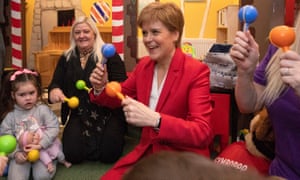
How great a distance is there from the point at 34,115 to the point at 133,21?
2047 mm

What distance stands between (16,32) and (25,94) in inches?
62.4

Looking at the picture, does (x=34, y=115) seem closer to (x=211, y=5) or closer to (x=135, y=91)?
(x=135, y=91)

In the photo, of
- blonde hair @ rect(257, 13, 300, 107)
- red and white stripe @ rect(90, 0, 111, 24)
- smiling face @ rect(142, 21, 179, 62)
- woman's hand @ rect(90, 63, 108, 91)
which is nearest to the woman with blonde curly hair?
blonde hair @ rect(257, 13, 300, 107)

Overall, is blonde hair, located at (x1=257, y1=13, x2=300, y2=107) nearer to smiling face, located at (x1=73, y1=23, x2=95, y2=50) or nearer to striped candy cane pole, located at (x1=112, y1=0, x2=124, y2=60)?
smiling face, located at (x1=73, y1=23, x2=95, y2=50)

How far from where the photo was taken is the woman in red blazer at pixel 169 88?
1.50 meters

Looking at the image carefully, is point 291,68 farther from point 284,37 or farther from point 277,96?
point 277,96

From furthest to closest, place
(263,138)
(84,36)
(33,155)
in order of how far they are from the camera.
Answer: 1. (84,36)
2. (33,155)
3. (263,138)

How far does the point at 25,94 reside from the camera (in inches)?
79.4

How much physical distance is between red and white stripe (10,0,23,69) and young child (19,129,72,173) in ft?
4.95

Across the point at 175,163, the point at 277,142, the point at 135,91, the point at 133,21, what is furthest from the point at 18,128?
the point at 133,21

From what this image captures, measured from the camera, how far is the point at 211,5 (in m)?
4.78

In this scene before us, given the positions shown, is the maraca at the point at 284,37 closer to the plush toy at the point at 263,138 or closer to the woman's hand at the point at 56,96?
the plush toy at the point at 263,138

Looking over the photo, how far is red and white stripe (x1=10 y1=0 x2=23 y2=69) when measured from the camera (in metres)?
3.39

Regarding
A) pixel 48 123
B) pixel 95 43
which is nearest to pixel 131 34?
pixel 95 43
